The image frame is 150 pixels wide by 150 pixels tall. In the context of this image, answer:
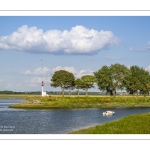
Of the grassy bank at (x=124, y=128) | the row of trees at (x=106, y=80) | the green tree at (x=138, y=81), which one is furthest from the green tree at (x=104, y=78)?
the grassy bank at (x=124, y=128)

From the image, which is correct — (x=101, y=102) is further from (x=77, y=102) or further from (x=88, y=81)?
(x=88, y=81)

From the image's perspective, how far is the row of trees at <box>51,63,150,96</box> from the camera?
77500mm

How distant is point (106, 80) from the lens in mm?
82375

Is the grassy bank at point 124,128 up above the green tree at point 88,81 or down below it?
below

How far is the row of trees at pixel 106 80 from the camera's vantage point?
7750 cm

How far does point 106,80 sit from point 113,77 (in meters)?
2.30

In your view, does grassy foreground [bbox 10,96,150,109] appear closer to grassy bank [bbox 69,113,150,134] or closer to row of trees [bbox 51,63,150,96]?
row of trees [bbox 51,63,150,96]

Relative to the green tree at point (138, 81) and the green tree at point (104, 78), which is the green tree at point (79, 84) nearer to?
the green tree at point (104, 78)

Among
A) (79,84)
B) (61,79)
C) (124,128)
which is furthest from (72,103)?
(124,128)

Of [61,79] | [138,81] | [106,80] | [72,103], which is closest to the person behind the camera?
[72,103]

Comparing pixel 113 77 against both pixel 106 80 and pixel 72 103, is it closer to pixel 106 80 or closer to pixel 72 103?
pixel 106 80

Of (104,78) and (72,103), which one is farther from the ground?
(104,78)

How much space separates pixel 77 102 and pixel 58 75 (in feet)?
41.1
